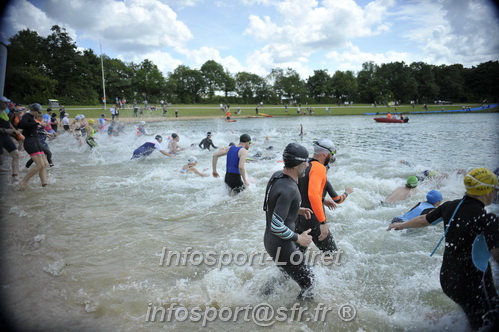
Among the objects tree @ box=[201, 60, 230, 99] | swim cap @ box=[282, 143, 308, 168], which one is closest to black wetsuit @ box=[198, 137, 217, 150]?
swim cap @ box=[282, 143, 308, 168]

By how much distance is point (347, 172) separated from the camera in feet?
38.1

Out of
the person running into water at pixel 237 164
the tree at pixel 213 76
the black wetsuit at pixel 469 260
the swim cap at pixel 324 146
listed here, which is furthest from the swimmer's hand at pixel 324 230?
the tree at pixel 213 76

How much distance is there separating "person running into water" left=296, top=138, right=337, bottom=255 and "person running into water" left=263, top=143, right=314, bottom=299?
572 mm

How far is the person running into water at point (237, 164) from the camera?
666 centimetres

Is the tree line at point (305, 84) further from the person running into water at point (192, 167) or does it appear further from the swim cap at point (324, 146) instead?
the swim cap at point (324, 146)

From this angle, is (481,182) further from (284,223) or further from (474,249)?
(284,223)

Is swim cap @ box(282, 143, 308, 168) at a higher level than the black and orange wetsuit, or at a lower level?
higher

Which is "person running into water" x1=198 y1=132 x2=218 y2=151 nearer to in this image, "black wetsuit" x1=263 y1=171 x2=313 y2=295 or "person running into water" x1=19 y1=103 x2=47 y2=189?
"person running into water" x1=19 y1=103 x2=47 y2=189

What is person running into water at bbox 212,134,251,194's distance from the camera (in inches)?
262

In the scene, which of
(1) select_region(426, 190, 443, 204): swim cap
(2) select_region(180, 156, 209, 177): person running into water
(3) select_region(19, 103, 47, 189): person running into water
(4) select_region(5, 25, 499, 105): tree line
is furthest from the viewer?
(4) select_region(5, 25, 499, 105): tree line

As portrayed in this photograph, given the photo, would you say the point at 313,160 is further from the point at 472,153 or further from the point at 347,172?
the point at 472,153

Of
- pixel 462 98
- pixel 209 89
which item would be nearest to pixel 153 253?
pixel 209 89

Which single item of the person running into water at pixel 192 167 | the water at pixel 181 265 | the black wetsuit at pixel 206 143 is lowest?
the water at pixel 181 265

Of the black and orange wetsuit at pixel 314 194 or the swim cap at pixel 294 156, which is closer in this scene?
the swim cap at pixel 294 156
